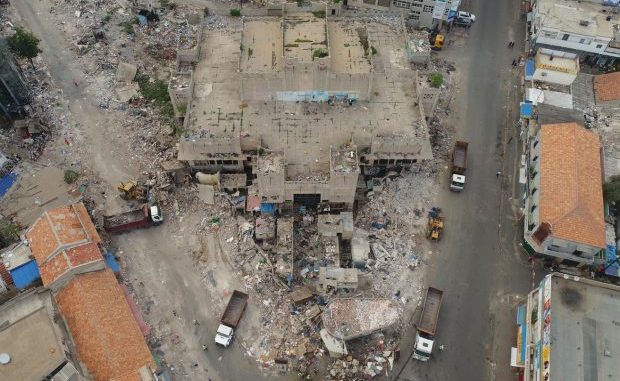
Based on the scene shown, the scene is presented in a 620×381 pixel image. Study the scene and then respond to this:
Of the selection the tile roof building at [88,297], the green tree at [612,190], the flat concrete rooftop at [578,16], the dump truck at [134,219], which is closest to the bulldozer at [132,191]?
the dump truck at [134,219]

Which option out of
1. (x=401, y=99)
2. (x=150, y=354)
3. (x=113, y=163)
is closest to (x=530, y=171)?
(x=401, y=99)

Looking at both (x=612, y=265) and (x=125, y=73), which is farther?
(x=125, y=73)

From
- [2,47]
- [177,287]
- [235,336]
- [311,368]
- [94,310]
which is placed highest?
[2,47]

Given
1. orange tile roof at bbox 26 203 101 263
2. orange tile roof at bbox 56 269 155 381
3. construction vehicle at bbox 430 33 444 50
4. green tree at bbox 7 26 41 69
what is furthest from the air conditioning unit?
construction vehicle at bbox 430 33 444 50

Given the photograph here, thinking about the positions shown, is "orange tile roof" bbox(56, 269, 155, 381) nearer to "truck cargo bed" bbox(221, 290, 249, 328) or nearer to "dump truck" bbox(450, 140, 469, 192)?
"truck cargo bed" bbox(221, 290, 249, 328)

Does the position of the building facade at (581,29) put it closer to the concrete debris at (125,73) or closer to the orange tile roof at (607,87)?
the orange tile roof at (607,87)

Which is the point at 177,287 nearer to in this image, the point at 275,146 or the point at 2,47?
the point at 275,146

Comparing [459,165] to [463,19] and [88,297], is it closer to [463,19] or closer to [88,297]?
[463,19]

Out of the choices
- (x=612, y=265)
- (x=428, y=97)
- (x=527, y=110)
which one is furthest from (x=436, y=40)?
(x=612, y=265)
